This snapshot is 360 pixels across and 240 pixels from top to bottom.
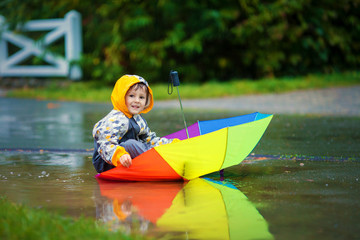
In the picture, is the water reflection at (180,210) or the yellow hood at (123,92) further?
the yellow hood at (123,92)

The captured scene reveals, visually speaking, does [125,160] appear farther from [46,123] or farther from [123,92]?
[46,123]

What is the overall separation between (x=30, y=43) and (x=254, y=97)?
724cm

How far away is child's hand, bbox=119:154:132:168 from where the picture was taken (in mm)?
4906

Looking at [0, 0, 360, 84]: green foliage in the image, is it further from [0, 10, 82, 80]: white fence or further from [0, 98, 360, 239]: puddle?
[0, 98, 360, 239]: puddle

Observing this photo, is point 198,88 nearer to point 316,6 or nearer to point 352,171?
point 316,6

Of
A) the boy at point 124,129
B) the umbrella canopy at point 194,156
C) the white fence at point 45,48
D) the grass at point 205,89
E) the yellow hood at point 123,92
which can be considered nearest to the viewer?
the umbrella canopy at point 194,156

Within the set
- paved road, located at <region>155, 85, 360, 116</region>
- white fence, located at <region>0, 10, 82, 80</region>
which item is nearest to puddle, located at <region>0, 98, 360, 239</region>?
paved road, located at <region>155, 85, 360, 116</region>

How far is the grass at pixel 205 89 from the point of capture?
14.9 m

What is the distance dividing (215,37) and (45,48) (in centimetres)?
484

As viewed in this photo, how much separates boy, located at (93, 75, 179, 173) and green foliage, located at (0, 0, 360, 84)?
1088cm

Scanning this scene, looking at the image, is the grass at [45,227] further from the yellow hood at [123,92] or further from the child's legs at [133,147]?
the yellow hood at [123,92]

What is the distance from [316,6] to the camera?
17531mm

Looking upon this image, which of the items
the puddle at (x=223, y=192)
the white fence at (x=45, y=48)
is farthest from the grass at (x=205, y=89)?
the puddle at (x=223, y=192)

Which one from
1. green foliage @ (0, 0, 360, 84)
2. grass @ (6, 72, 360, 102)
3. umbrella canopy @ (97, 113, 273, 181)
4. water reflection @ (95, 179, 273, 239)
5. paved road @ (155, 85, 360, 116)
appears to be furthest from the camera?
green foliage @ (0, 0, 360, 84)
